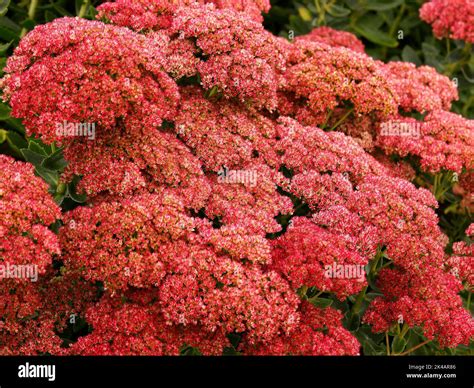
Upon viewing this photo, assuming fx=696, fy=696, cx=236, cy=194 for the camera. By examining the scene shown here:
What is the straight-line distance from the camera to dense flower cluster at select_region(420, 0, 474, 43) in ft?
18.6

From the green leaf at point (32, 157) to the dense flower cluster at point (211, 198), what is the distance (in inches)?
11.7

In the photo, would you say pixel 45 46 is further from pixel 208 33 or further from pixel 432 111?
pixel 432 111

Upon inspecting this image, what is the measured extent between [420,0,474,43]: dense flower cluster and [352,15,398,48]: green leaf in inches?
16.0

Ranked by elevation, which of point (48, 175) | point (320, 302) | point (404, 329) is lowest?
point (404, 329)

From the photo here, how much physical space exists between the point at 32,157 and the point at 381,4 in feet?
12.0

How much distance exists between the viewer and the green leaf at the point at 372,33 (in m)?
6.22

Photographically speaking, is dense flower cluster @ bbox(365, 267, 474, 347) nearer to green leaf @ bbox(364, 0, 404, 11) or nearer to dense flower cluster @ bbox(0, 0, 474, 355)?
dense flower cluster @ bbox(0, 0, 474, 355)

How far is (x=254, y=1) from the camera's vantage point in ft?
16.1

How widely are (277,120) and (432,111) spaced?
3.99 feet

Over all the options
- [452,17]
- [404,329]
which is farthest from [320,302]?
[452,17]

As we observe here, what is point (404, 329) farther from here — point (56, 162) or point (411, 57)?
point (411, 57)

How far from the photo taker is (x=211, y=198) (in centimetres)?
382

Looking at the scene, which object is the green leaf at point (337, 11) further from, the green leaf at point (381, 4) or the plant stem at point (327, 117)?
the plant stem at point (327, 117)

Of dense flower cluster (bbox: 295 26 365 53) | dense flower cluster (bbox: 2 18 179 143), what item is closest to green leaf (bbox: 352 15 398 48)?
dense flower cluster (bbox: 295 26 365 53)
